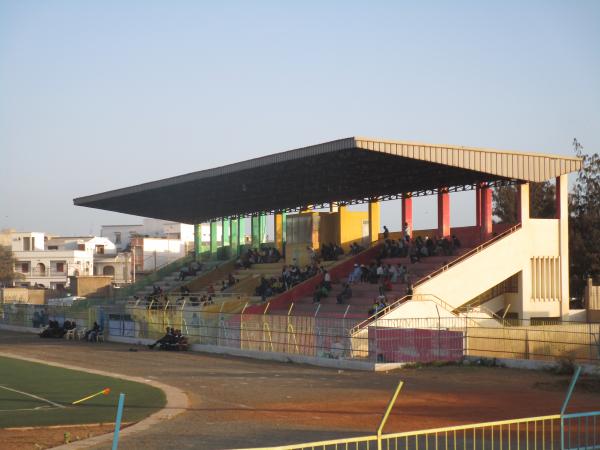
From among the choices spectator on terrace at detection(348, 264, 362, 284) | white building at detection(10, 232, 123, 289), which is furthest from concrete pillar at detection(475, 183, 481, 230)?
white building at detection(10, 232, 123, 289)

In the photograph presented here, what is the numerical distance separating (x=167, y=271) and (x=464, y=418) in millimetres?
50879

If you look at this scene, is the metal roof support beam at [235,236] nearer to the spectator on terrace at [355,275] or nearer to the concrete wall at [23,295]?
the concrete wall at [23,295]

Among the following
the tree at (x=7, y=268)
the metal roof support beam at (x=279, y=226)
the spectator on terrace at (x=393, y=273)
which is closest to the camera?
the spectator on terrace at (x=393, y=273)

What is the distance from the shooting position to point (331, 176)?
157 ft

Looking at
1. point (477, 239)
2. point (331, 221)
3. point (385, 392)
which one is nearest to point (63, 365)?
point (385, 392)

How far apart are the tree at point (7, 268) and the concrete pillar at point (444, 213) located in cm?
6352

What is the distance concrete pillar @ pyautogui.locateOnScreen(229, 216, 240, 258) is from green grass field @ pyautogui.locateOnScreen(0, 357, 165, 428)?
37.0 m

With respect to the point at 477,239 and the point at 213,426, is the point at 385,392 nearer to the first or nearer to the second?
the point at 213,426

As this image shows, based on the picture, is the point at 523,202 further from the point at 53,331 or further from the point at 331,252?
the point at 53,331

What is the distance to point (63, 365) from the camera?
30891 millimetres

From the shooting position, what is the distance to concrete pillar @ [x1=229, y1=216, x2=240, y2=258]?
218ft

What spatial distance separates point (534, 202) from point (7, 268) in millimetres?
55474

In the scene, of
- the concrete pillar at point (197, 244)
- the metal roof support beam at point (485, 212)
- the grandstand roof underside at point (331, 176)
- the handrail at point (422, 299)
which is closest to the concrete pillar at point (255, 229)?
the grandstand roof underside at point (331, 176)

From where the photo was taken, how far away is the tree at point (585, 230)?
63.5 metres
